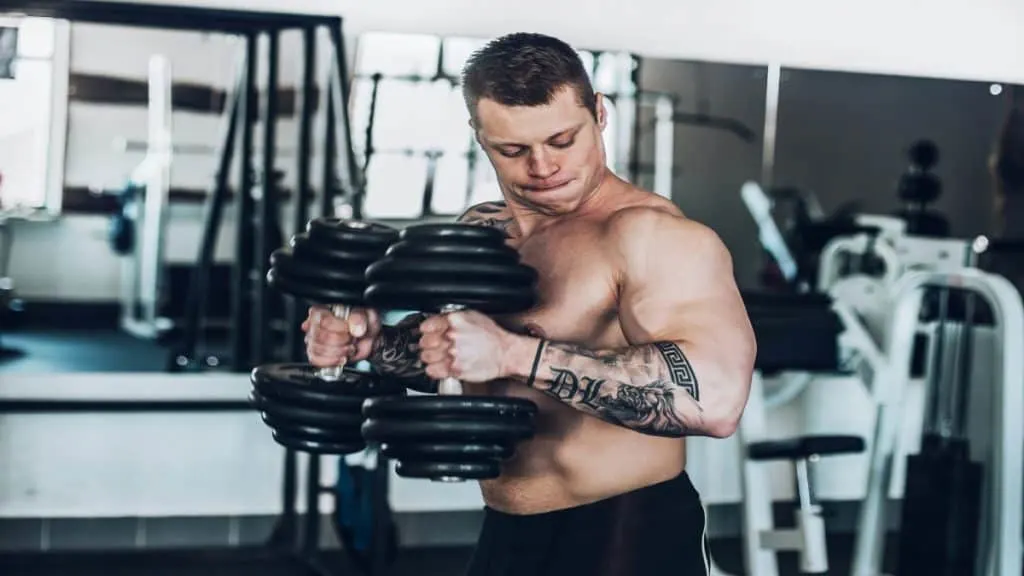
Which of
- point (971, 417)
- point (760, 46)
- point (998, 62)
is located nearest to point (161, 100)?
point (760, 46)

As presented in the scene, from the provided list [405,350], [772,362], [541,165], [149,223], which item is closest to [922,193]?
[772,362]

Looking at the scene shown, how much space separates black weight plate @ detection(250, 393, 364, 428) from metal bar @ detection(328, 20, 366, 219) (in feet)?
6.50

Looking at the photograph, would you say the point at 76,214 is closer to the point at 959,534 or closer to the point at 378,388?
the point at 378,388

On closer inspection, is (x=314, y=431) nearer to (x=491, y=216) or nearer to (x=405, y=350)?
(x=405, y=350)

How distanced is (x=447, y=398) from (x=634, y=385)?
8.0 inches

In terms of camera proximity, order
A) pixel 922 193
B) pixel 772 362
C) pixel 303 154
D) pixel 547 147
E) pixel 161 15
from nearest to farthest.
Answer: pixel 547 147
pixel 772 362
pixel 161 15
pixel 303 154
pixel 922 193

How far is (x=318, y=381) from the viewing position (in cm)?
156

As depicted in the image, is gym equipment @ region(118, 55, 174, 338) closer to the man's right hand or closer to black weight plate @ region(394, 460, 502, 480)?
the man's right hand

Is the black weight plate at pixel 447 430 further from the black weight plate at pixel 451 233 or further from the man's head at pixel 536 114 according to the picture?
the man's head at pixel 536 114

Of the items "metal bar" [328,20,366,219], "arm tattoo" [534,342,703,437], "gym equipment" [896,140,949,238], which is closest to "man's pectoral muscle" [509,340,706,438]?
"arm tattoo" [534,342,703,437]

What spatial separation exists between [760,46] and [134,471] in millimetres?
2398

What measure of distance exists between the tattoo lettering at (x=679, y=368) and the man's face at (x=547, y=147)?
0.78ft

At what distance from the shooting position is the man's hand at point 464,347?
131 cm

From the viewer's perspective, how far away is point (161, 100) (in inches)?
141
